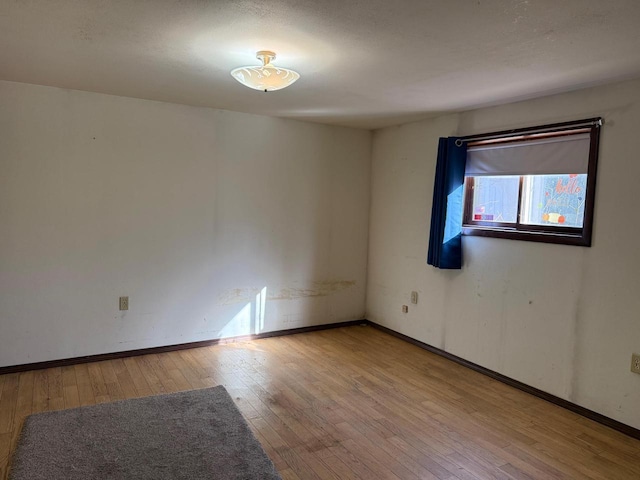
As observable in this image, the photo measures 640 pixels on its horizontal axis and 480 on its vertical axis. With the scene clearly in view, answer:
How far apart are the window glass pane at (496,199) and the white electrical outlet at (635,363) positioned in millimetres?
1238

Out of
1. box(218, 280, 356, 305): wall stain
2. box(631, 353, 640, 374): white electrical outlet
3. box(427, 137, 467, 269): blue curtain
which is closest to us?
box(631, 353, 640, 374): white electrical outlet

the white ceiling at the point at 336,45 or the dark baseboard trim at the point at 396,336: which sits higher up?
the white ceiling at the point at 336,45

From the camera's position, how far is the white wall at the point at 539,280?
2.78 meters

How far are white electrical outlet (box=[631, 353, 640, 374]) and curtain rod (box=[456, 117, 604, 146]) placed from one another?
1.48 m

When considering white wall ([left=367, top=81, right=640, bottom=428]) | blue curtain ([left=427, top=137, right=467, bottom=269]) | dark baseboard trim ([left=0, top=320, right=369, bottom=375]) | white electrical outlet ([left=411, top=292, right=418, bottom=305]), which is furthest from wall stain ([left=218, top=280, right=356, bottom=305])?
blue curtain ([left=427, top=137, right=467, bottom=269])

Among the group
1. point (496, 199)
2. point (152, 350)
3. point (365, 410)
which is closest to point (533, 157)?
point (496, 199)

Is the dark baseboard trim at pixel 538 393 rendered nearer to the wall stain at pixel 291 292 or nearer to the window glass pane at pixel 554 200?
the wall stain at pixel 291 292

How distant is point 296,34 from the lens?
2141mm

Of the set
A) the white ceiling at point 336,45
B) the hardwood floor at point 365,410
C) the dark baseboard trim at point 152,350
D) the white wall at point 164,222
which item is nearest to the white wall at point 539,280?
the hardwood floor at point 365,410

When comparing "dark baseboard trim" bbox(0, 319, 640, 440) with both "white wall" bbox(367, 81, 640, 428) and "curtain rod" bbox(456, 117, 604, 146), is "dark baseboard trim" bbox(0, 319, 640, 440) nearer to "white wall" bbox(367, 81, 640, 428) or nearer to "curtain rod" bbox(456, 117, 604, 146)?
"white wall" bbox(367, 81, 640, 428)

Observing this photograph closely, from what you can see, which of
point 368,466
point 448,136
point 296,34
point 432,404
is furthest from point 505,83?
point 368,466

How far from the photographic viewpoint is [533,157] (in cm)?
A: 330

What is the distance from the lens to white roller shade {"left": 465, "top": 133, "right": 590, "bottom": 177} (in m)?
3.04

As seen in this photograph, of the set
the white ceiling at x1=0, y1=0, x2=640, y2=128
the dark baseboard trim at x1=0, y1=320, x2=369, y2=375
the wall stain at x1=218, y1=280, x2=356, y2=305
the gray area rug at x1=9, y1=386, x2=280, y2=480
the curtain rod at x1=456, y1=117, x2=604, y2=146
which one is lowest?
the gray area rug at x1=9, y1=386, x2=280, y2=480
